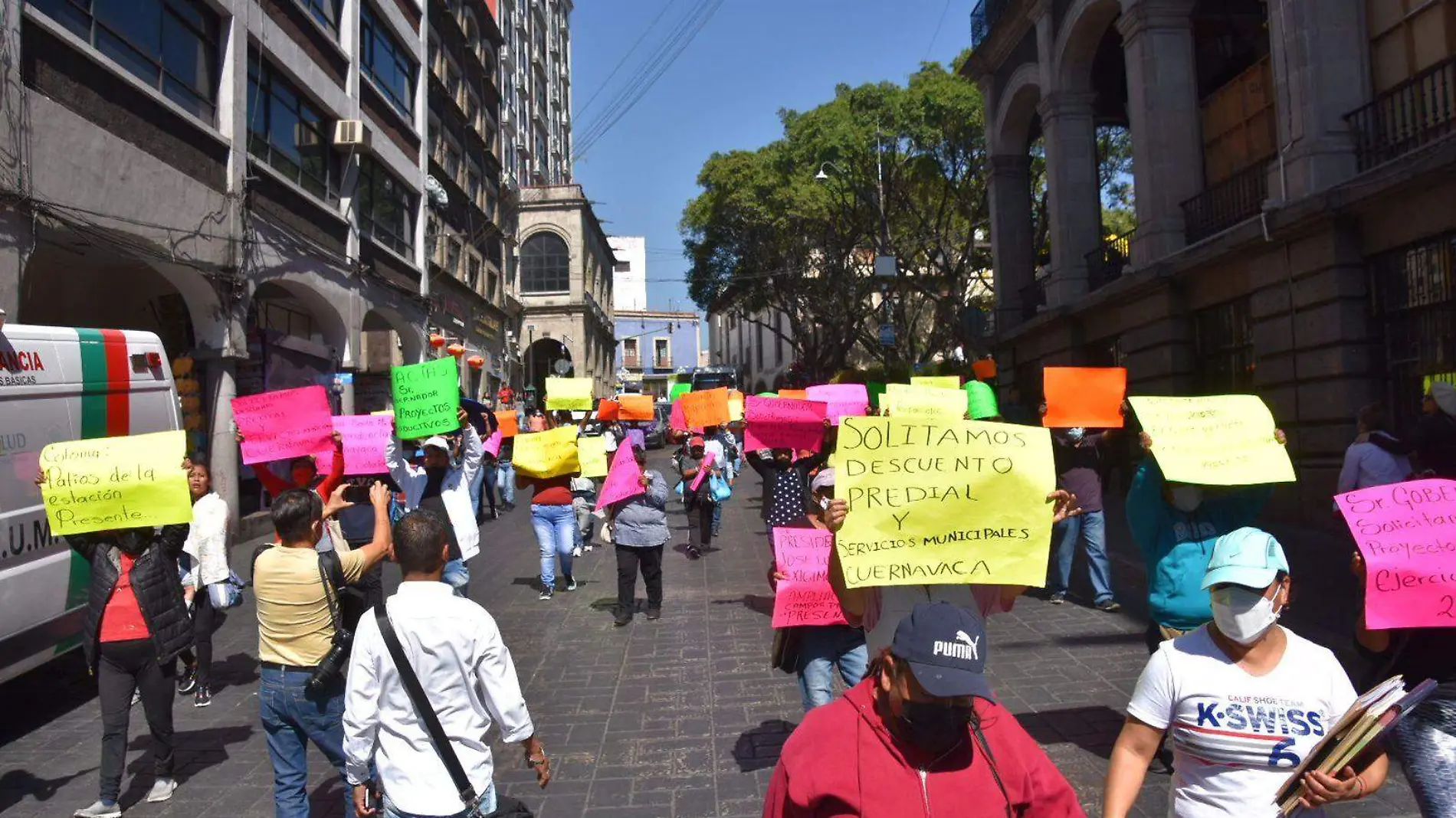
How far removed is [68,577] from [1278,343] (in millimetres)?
13569

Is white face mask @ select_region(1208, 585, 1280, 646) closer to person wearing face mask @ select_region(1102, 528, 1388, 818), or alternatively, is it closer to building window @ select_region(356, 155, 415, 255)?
person wearing face mask @ select_region(1102, 528, 1388, 818)

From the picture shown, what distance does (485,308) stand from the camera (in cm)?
3525

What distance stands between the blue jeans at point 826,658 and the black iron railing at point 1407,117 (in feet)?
32.9

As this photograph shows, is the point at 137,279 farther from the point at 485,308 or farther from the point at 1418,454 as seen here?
the point at 485,308

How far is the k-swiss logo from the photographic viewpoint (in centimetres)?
207

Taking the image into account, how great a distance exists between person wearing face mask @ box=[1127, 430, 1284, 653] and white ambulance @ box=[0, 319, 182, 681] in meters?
6.39

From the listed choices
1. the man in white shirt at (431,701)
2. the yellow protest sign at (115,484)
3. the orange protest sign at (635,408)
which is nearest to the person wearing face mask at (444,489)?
the yellow protest sign at (115,484)

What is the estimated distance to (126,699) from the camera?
4789mm

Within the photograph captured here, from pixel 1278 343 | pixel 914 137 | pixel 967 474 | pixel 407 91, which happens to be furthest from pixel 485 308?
pixel 967 474

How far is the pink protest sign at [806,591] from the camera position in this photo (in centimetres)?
440

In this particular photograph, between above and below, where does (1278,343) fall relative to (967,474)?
above

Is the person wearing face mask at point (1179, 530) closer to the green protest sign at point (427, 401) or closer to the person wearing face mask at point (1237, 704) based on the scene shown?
the person wearing face mask at point (1237, 704)

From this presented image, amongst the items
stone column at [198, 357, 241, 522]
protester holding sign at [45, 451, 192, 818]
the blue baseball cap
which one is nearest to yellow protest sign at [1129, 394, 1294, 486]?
the blue baseball cap

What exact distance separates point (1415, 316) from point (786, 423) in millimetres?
8357
